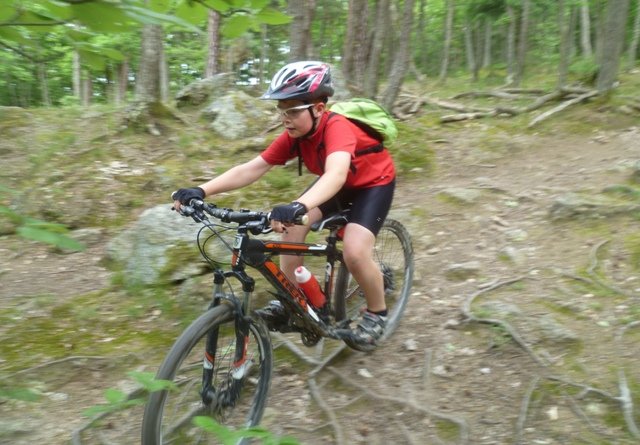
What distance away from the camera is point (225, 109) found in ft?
30.5

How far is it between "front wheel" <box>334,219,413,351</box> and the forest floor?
0.19 meters

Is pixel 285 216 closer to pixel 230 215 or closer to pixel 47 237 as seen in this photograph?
pixel 230 215

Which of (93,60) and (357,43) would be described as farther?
(357,43)

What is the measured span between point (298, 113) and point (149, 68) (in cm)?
594

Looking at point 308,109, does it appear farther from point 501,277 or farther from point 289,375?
point 501,277

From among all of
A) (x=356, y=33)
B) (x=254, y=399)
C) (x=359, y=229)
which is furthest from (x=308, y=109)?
(x=356, y=33)

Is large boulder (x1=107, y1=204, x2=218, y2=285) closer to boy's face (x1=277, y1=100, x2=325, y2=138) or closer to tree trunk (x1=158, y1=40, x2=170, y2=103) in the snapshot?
boy's face (x1=277, y1=100, x2=325, y2=138)

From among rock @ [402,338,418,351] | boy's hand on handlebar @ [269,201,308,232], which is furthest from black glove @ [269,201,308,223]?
rock @ [402,338,418,351]

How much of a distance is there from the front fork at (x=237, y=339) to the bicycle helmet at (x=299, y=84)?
1.12 m

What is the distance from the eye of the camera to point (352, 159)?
3.43 metres

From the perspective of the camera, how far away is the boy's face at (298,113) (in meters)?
3.26

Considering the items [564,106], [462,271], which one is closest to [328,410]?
[462,271]

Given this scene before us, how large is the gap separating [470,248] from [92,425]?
4.20m

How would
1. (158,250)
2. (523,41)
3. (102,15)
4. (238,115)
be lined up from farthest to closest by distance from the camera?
(523,41), (238,115), (158,250), (102,15)
